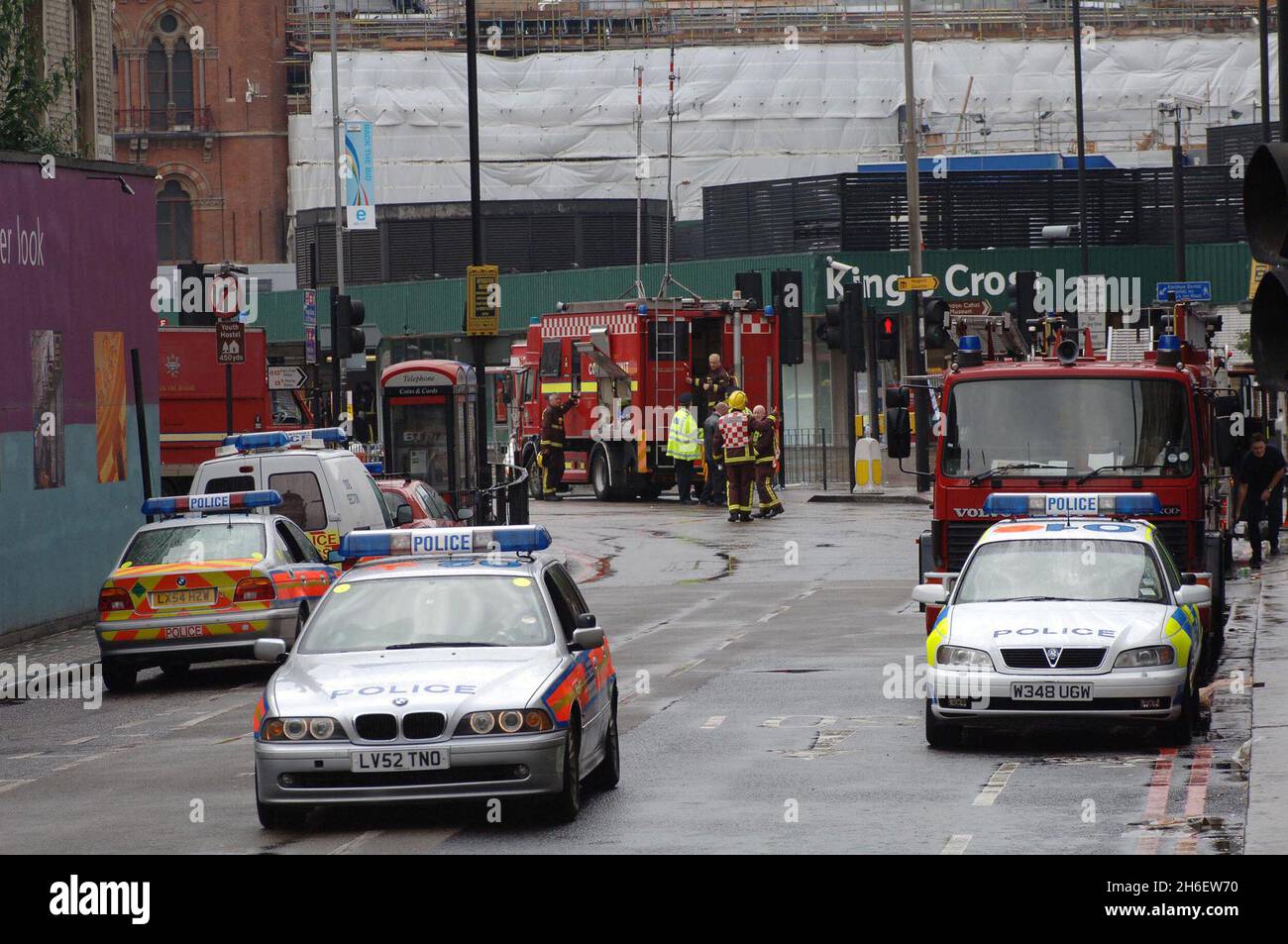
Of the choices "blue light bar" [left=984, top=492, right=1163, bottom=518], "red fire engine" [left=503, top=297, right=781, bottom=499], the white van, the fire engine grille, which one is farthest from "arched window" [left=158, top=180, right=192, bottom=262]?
"blue light bar" [left=984, top=492, right=1163, bottom=518]

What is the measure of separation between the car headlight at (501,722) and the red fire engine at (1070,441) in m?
7.48

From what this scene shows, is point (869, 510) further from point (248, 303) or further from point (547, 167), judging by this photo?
point (547, 167)

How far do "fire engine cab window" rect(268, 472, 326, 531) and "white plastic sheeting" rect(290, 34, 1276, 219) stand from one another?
51165 mm

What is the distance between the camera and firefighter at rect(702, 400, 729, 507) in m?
38.6

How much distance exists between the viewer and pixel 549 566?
41.8ft

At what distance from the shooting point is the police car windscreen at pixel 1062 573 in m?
14.7

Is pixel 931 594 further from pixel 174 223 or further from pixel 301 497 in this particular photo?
pixel 174 223

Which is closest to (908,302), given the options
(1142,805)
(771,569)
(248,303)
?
(248,303)

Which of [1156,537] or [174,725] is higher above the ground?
[1156,537]

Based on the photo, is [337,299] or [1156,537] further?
[337,299]

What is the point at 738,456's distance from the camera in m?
35.5

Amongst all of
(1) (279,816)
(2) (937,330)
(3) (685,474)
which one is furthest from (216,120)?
(1) (279,816)

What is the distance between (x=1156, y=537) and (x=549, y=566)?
16.3ft

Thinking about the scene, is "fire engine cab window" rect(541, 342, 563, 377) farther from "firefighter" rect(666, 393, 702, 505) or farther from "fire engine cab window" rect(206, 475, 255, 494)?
"fire engine cab window" rect(206, 475, 255, 494)
